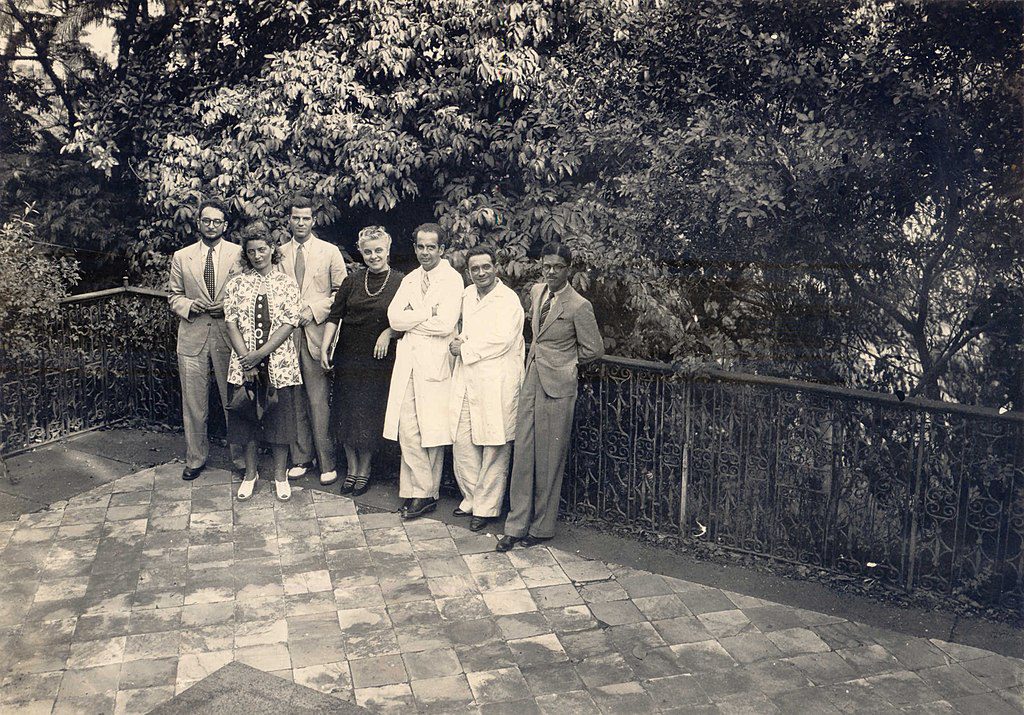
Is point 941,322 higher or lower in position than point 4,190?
lower

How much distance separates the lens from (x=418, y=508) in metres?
6.53

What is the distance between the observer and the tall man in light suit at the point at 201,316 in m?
6.99

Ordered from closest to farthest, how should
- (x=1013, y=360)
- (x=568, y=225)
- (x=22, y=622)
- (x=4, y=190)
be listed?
1. (x=22, y=622)
2. (x=1013, y=360)
3. (x=568, y=225)
4. (x=4, y=190)

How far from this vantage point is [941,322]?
5.80 m

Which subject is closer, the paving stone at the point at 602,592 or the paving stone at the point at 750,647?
the paving stone at the point at 750,647

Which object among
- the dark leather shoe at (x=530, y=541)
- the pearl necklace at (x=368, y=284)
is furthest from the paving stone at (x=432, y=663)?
the pearl necklace at (x=368, y=284)

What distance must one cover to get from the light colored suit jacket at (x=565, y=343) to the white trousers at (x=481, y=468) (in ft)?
1.95

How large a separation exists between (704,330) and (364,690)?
3270 millimetres

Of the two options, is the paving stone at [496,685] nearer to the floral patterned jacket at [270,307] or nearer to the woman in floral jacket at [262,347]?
the woman in floral jacket at [262,347]

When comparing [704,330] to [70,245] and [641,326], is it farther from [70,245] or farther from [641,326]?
[70,245]

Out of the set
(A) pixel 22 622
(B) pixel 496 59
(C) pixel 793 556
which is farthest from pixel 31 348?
(C) pixel 793 556

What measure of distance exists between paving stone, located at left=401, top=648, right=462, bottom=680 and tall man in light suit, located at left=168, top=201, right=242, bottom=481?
2.93m

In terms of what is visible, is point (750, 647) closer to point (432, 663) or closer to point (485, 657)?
point (485, 657)

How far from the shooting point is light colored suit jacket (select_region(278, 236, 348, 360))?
6.97 metres
